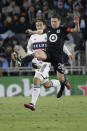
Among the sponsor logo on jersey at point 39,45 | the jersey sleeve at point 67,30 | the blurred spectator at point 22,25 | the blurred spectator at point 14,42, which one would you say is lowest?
the blurred spectator at point 14,42

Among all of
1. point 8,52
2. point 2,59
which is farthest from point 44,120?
point 8,52

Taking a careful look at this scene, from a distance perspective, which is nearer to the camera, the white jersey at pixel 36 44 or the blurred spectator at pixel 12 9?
the white jersey at pixel 36 44

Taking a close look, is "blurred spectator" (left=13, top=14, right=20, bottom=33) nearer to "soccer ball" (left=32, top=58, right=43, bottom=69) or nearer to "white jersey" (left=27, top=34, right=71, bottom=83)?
"white jersey" (left=27, top=34, right=71, bottom=83)

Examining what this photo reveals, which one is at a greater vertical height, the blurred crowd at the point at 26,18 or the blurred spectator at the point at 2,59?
the blurred crowd at the point at 26,18

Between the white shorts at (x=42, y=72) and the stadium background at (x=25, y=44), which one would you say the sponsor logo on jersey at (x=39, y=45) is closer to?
the white shorts at (x=42, y=72)

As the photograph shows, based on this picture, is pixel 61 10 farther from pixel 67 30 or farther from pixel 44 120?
pixel 44 120

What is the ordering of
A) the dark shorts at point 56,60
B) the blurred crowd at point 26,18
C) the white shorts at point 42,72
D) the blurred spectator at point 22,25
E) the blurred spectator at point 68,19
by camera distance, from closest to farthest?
the white shorts at point 42,72, the dark shorts at point 56,60, the blurred crowd at point 26,18, the blurred spectator at point 68,19, the blurred spectator at point 22,25

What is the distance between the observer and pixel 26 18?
2328cm

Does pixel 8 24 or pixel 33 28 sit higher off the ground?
pixel 8 24

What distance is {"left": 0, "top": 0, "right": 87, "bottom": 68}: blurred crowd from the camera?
21.5m

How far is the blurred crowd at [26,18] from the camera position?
70.5 ft

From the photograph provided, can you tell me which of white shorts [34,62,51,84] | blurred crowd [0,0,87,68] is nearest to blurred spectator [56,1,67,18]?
blurred crowd [0,0,87,68]

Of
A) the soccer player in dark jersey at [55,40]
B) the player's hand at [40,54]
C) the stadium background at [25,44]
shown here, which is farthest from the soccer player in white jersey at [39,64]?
the stadium background at [25,44]

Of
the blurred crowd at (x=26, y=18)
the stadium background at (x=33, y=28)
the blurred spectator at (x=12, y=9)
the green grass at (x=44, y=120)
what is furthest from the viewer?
the blurred spectator at (x=12, y=9)
